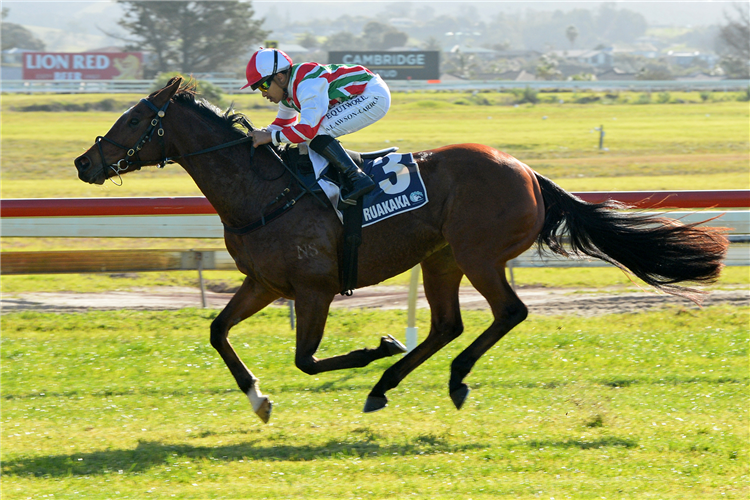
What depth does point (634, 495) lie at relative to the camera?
12.7 ft

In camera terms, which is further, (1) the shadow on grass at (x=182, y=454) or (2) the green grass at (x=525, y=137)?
(2) the green grass at (x=525, y=137)

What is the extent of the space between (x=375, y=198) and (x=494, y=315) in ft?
3.30

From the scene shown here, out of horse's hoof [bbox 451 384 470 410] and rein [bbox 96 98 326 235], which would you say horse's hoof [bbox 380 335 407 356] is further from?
rein [bbox 96 98 326 235]

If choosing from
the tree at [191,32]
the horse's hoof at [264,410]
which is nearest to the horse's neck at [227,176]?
the horse's hoof at [264,410]

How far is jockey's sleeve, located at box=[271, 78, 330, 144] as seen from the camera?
15.3ft

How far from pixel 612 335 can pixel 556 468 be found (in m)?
2.60

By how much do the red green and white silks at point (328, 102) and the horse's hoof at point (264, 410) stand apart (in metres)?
1.53

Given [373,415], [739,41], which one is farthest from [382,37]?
[373,415]

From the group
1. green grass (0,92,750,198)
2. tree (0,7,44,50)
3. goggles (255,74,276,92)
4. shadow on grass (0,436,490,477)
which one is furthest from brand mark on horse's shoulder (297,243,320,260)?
tree (0,7,44,50)

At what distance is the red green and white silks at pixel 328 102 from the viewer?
468 cm

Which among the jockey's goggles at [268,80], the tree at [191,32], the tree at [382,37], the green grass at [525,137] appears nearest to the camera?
the jockey's goggles at [268,80]

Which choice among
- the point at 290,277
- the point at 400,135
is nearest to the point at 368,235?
the point at 290,277

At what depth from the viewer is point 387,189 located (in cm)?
492

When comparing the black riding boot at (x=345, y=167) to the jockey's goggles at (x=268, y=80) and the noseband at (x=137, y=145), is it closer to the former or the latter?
the jockey's goggles at (x=268, y=80)
